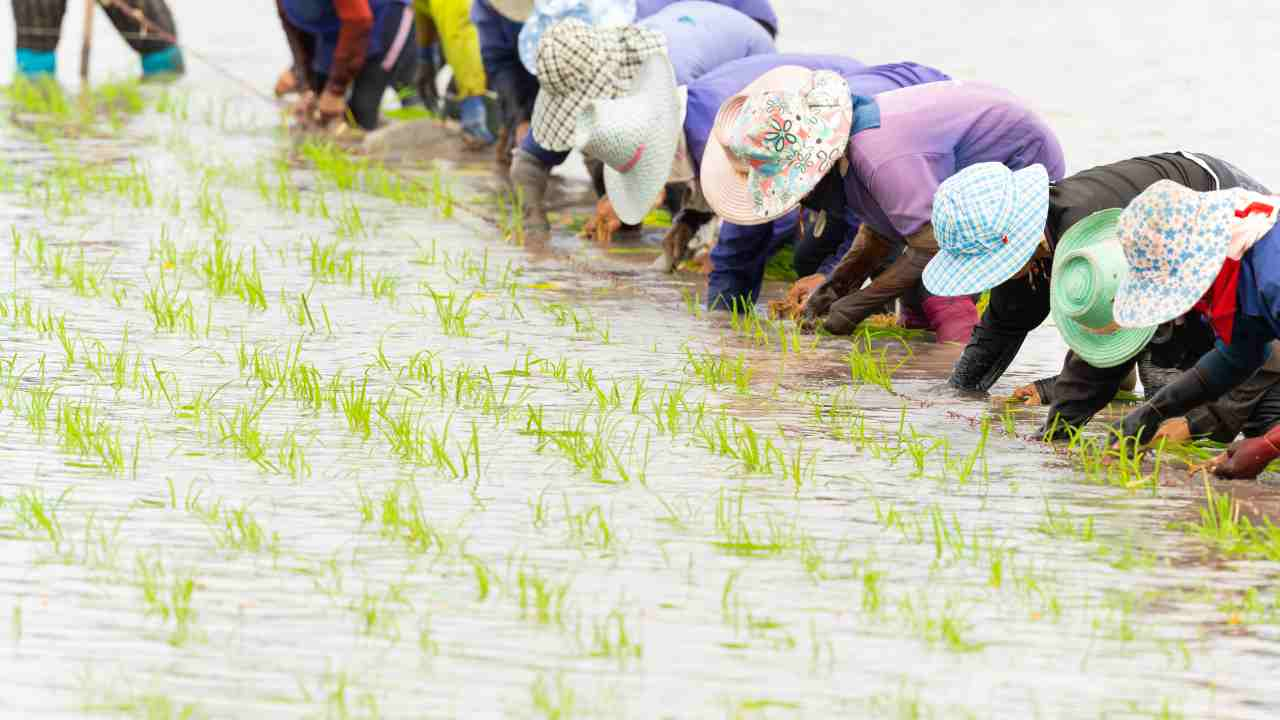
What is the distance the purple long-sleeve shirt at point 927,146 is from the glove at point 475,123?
5137 millimetres

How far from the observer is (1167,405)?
4.79 meters

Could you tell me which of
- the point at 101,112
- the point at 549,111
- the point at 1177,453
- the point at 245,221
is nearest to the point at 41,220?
the point at 245,221

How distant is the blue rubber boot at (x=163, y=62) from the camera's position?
14789 millimetres

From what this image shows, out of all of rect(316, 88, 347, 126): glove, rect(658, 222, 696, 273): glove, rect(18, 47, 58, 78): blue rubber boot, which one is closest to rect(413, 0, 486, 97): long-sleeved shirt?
rect(316, 88, 347, 126): glove

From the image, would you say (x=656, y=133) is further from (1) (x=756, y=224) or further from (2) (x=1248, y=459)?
(2) (x=1248, y=459)

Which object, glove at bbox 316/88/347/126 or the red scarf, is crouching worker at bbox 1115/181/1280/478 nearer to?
the red scarf

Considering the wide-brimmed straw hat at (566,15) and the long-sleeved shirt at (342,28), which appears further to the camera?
the long-sleeved shirt at (342,28)

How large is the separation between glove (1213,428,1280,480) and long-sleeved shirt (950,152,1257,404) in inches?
17.9

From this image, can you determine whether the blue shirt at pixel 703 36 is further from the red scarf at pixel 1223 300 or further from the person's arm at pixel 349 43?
the red scarf at pixel 1223 300

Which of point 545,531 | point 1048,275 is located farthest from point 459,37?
point 545,531

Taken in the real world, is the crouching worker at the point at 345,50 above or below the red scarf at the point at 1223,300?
below

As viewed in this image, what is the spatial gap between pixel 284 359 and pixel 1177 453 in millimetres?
2628

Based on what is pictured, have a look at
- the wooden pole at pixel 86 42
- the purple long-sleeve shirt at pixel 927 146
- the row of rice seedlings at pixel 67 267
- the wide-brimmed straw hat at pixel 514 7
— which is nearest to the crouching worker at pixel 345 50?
the wide-brimmed straw hat at pixel 514 7

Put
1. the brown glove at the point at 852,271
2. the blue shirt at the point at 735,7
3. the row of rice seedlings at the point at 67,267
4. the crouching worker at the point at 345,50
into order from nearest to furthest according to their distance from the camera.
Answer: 1. the brown glove at the point at 852,271
2. the row of rice seedlings at the point at 67,267
3. the blue shirt at the point at 735,7
4. the crouching worker at the point at 345,50
